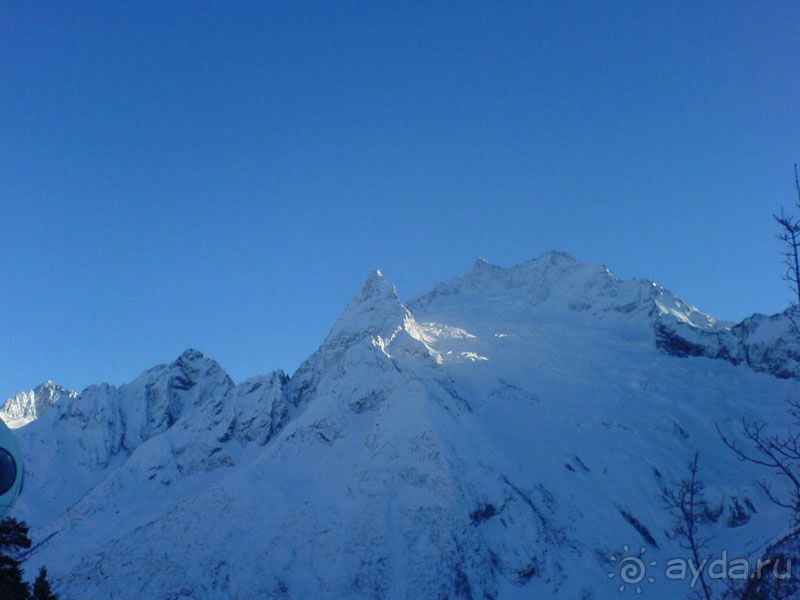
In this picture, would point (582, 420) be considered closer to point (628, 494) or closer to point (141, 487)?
point (628, 494)

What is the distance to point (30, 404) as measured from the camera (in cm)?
19125

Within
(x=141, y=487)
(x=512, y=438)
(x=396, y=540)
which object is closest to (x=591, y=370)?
(x=512, y=438)

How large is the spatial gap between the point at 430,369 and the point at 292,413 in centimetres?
2538

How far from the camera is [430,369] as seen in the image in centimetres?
8962

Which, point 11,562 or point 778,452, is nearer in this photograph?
point 11,562

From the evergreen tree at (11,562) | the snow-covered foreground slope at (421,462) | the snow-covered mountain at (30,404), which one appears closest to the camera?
the evergreen tree at (11,562)

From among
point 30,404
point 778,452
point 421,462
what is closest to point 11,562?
point 421,462

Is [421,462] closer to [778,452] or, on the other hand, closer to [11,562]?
[778,452]

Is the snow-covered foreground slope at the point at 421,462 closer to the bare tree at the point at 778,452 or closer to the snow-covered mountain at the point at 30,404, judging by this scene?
the bare tree at the point at 778,452

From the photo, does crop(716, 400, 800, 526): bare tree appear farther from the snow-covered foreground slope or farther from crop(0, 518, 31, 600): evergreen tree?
crop(0, 518, 31, 600): evergreen tree

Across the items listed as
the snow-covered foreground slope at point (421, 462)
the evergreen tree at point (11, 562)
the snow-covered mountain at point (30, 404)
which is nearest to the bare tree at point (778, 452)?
the snow-covered foreground slope at point (421, 462)

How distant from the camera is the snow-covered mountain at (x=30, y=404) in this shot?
180 metres

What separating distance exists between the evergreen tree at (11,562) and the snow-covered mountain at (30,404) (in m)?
171

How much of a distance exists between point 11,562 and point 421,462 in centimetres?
4883
